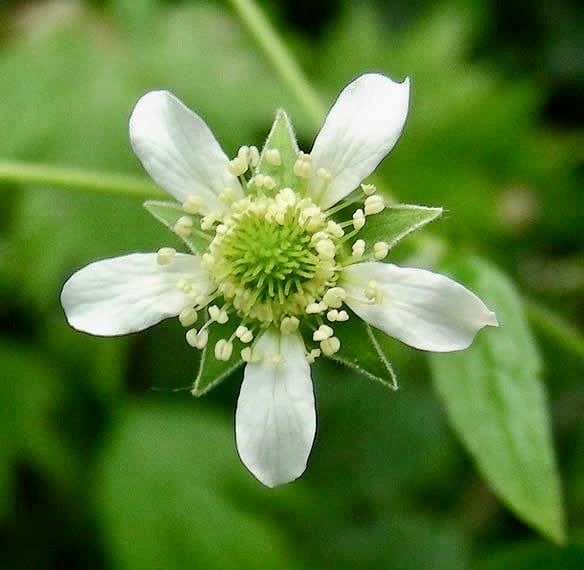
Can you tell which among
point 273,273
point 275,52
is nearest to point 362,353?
point 273,273

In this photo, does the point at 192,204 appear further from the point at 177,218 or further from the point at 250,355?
the point at 250,355

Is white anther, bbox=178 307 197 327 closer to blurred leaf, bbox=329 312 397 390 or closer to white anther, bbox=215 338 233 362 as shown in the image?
white anther, bbox=215 338 233 362

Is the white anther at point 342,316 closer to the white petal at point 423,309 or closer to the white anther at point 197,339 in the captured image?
the white petal at point 423,309

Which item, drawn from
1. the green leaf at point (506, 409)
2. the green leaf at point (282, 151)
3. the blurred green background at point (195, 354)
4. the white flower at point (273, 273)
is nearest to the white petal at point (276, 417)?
the white flower at point (273, 273)

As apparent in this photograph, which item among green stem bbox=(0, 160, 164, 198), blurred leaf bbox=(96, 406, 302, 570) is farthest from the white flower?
blurred leaf bbox=(96, 406, 302, 570)

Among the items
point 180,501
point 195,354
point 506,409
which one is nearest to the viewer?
point 506,409

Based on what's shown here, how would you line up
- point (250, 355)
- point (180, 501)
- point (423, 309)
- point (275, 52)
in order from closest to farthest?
point (423, 309), point (250, 355), point (275, 52), point (180, 501)

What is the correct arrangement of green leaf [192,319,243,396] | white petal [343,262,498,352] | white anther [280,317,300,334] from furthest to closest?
white anther [280,317,300,334]
green leaf [192,319,243,396]
white petal [343,262,498,352]
